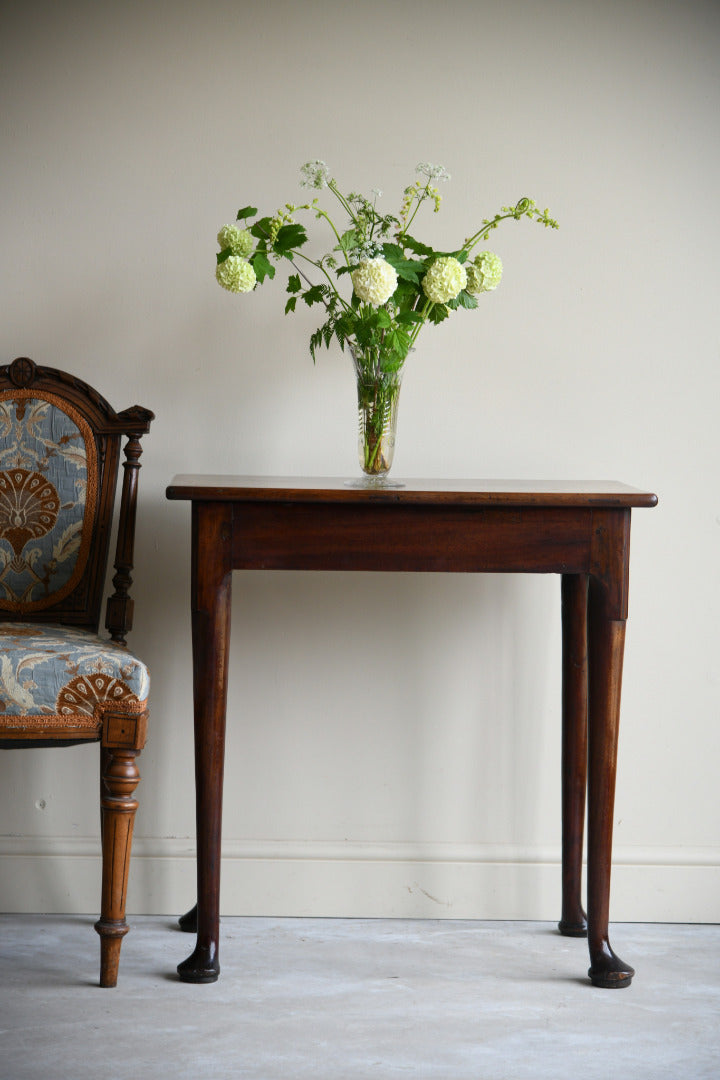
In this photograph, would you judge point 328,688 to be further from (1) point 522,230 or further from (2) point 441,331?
(1) point 522,230

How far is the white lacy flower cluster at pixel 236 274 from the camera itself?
1.89m

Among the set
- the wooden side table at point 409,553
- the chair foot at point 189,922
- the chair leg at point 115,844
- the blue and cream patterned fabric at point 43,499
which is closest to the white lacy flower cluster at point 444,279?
the wooden side table at point 409,553

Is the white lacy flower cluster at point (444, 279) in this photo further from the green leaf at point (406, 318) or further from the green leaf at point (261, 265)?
the green leaf at point (261, 265)

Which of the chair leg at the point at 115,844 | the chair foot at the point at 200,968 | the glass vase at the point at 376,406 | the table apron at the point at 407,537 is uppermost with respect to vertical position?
the glass vase at the point at 376,406

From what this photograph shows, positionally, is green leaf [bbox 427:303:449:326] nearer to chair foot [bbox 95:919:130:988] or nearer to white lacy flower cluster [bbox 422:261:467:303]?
white lacy flower cluster [bbox 422:261:467:303]

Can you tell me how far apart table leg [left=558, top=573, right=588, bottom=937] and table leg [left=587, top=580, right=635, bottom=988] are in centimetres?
23

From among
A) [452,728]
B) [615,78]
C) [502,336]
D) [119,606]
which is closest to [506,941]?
[452,728]

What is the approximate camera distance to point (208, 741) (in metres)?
1.83

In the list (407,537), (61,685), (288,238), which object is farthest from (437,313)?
(61,685)

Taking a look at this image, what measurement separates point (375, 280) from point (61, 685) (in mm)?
880

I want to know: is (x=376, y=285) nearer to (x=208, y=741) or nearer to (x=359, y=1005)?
(x=208, y=741)

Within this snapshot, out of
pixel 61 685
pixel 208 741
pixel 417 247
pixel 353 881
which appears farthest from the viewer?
pixel 353 881

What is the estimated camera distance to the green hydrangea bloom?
187 centimetres

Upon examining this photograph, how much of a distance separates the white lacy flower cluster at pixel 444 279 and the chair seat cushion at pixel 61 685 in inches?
33.4
